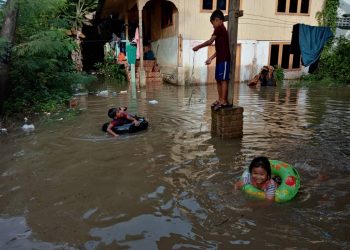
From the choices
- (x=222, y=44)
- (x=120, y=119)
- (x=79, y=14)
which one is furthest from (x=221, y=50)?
(x=79, y=14)

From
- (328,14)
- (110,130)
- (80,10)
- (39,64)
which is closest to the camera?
(110,130)

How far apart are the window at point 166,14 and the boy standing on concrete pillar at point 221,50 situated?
12732mm

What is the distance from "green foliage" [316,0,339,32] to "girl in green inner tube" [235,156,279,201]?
56.7 feet

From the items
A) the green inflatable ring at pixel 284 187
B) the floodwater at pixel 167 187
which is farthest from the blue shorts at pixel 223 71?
the green inflatable ring at pixel 284 187

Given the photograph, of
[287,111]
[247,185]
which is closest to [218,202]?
[247,185]

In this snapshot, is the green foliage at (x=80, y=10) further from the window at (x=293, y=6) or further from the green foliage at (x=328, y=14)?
the green foliage at (x=328, y=14)

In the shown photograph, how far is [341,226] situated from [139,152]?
366 cm

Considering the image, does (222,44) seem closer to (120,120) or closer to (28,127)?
(120,120)

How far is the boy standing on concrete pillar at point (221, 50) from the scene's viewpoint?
6.29 metres

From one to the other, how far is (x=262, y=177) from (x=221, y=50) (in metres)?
2.96

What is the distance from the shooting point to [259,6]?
18391mm

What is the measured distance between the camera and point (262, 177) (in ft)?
14.0

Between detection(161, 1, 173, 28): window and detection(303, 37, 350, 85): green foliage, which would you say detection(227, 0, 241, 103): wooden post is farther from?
detection(303, 37, 350, 85): green foliage

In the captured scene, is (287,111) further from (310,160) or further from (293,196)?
(293,196)
